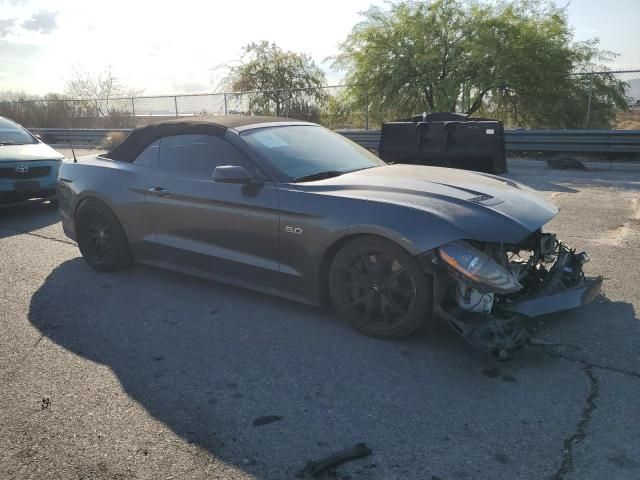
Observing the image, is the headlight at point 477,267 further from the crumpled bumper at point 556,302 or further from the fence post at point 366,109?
the fence post at point 366,109

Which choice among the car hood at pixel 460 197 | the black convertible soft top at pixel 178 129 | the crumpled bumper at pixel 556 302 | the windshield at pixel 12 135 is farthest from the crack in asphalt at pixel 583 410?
the windshield at pixel 12 135

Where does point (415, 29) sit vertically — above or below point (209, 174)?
above

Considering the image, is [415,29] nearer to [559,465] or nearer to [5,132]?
[5,132]

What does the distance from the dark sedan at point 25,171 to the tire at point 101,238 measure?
317 centimetres

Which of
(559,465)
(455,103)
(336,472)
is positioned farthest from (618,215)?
(455,103)

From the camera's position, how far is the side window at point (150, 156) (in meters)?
4.83

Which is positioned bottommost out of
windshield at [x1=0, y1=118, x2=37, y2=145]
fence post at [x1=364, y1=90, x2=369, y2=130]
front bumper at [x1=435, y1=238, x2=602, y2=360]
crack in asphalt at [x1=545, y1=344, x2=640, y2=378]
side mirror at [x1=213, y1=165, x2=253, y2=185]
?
crack in asphalt at [x1=545, y1=344, x2=640, y2=378]

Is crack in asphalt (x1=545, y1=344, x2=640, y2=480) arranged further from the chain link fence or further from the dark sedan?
the chain link fence

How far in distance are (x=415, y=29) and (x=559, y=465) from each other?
13.9 meters

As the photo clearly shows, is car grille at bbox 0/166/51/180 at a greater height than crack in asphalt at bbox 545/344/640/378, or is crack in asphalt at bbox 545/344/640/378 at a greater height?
car grille at bbox 0/166/51/180

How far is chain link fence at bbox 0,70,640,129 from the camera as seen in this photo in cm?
1401

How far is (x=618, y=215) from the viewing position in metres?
7.01

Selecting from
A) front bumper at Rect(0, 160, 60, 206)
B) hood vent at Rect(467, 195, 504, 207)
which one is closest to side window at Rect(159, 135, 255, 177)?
hood vent at Rect(467, 195, 504, 207)

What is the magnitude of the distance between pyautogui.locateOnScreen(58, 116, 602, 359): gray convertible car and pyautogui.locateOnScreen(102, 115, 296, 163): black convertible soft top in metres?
0.01
